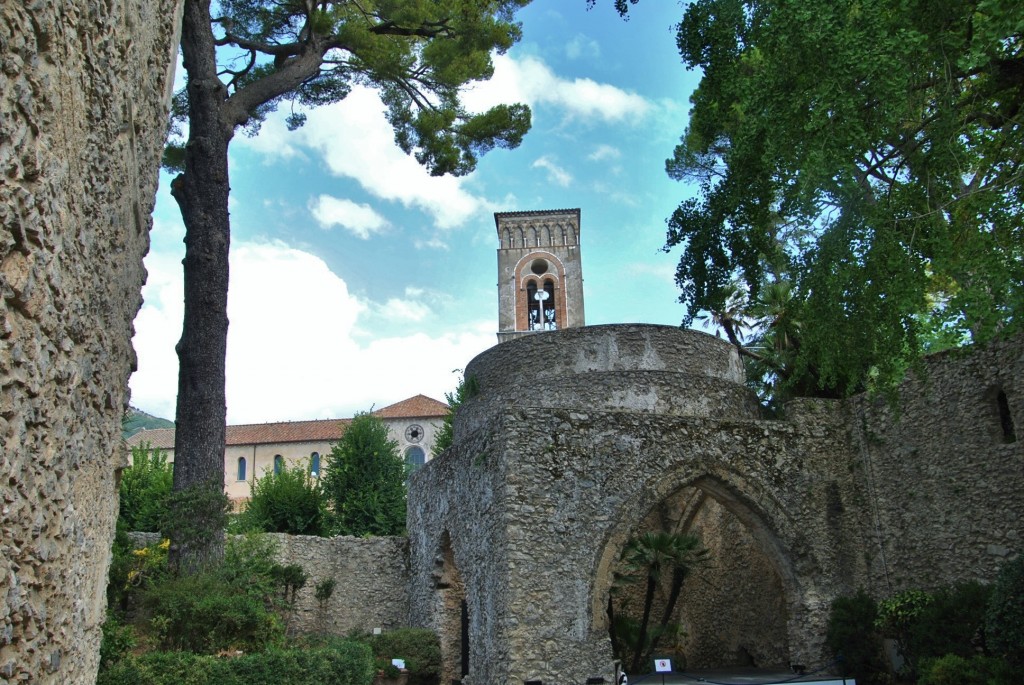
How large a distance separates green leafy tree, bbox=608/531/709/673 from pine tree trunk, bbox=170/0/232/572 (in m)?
5.97

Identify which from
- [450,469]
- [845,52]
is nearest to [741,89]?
[845,52]

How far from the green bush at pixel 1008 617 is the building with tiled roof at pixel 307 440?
31114 millimetres

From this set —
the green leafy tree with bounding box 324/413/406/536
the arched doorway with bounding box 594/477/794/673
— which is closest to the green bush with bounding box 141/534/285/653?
the arched doorway with bounding box 594/477/794/673

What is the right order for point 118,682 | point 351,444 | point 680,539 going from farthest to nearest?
point 351,444 → point 680,539 → point 118,682

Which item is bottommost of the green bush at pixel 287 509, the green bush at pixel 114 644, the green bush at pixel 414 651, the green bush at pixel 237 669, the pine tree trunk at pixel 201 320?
the green bush at pixel 414 651

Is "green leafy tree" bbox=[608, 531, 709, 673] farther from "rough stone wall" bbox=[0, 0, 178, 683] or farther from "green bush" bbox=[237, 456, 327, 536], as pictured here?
"green bush" bbox=[237, 456, 327, 536]

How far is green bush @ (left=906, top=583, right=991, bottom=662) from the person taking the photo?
10039mm

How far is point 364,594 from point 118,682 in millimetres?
8660

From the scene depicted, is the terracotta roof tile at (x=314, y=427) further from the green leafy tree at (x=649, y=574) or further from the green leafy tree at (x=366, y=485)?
the green leafy tree at (x=649, y=574)

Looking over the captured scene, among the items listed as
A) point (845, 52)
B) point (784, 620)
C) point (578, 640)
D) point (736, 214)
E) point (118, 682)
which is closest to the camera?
point (845, 52)

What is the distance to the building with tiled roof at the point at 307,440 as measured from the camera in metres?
39.2

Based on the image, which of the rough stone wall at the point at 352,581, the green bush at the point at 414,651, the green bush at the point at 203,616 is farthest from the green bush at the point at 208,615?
the rough stone wall at the point at 352,581

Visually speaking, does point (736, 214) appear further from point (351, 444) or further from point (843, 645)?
point (351, 444)

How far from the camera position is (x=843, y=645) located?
38.5 feet
